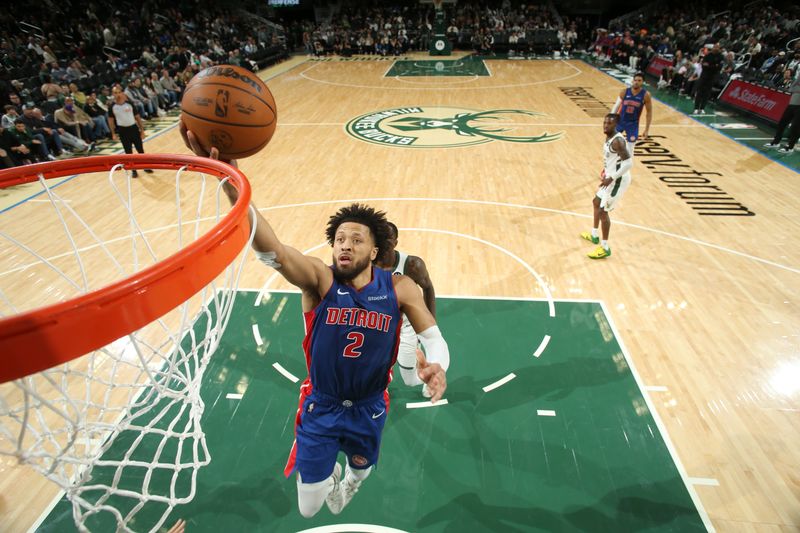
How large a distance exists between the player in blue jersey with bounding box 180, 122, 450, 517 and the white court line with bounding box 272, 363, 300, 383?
141 centimetres

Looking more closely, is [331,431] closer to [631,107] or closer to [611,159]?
[611,159]

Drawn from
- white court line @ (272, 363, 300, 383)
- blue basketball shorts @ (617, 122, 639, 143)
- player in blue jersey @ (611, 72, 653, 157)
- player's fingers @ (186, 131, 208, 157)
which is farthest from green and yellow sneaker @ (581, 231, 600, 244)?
player's fingers @ (186, 131, 208, 157)

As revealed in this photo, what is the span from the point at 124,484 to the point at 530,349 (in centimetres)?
356

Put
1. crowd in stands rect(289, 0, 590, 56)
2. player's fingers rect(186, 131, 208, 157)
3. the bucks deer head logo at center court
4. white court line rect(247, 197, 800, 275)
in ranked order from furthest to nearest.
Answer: crowd in stands rect(289, 0, 590, 56) < the bucks deer head logo at center court < white court line rect(247, 197, 800, 275) < player's fingers rect(186, 131, 208, 157)

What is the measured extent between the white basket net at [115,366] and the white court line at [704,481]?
3293 millimetres

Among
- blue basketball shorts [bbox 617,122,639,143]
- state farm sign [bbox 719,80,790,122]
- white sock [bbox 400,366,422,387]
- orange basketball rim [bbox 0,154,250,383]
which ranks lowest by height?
white sock [bbox 400,366,422,387]

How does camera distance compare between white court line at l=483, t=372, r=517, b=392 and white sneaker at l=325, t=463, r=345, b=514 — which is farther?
white court line at l=483, t=372, r=517, b=392

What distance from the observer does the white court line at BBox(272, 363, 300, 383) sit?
4.25m

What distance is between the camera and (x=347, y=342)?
102 inches

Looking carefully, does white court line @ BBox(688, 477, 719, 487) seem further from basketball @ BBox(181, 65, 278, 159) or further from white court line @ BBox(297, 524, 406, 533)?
basketball @ BBox(181, 65, 278, 159)

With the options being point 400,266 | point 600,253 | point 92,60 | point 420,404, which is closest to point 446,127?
point 600,253

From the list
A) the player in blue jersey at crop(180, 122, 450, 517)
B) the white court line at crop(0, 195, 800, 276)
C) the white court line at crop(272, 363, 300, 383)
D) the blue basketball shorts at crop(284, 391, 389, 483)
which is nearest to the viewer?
the player in blue jersey at crop(180, 122, 450, 517)

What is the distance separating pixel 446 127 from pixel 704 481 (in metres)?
9.81

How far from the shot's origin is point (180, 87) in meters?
14.8
